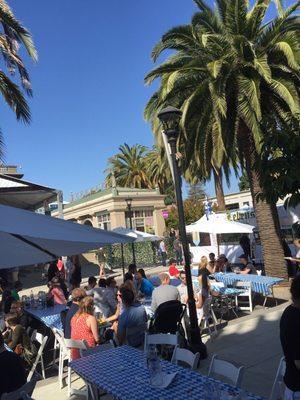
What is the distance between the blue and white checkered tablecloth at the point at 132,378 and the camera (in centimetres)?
338

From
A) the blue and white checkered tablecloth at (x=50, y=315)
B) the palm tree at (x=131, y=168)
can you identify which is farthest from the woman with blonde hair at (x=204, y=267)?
the palm tree at (x=131, y=168)

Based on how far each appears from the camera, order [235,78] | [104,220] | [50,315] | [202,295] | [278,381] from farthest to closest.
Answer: [104,220] → [235,78] → [202,295] → [50,315] → [278,381]

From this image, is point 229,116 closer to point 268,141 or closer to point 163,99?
point 163,99

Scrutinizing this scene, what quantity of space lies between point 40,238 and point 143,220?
32.5 m

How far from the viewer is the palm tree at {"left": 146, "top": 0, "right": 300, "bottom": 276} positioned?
10977 millimetres

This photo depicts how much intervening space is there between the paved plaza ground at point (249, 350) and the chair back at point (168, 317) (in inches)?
30.8

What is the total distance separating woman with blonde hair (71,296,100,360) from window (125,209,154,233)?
29.2 meters

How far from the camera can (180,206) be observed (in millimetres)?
7344

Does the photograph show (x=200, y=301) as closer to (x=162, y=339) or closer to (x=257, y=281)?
(x=257, y=281)

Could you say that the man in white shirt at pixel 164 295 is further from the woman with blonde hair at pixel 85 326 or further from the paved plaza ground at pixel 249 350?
the woman with blonde hair at pixel 85 326

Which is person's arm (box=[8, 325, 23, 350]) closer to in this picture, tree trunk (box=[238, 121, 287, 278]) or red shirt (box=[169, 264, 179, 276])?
red shirt (box=[169, 264, 179, 276])

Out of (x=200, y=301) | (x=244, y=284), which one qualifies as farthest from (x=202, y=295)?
(x=244, y=284)

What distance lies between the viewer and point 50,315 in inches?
323

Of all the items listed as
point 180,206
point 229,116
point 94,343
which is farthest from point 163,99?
point 94,343
